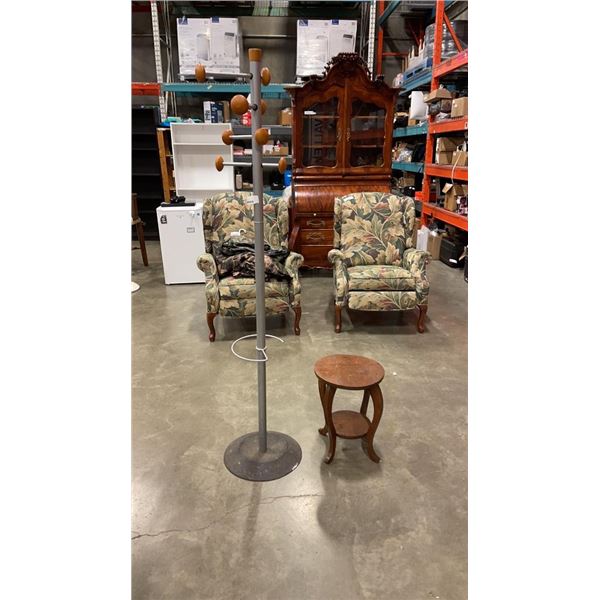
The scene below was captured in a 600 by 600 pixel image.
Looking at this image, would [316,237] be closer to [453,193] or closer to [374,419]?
[453,193]

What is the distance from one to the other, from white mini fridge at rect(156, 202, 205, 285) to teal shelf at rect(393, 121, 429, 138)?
3070mm

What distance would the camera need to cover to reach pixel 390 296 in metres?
3.22

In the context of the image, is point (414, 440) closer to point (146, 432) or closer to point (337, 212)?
point (146, 432)

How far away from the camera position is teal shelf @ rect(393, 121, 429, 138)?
537cm

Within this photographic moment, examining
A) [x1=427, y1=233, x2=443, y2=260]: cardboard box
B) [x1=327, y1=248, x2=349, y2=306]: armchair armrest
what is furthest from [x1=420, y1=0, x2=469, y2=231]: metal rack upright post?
[x1=327, y1=248, x2=349, y2=306]: armchair armrest

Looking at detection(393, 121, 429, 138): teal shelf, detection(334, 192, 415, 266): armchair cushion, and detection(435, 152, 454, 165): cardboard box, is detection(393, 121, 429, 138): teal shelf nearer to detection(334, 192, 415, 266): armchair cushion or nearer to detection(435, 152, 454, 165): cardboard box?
detection(435, 152, 454, 165): cardboard box

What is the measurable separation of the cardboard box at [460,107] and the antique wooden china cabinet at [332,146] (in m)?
0.65

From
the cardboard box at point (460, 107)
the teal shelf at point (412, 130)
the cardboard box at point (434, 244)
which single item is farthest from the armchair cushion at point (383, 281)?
the teal shelf at point (412, 130)

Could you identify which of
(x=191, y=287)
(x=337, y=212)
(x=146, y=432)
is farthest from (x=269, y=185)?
(x=146, y=432)

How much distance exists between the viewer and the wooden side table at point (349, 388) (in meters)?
1.82

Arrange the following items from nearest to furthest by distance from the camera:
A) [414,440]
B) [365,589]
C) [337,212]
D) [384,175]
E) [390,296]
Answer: [365,589] < [414,440] < [390,296] < [337,212] < [384,175]

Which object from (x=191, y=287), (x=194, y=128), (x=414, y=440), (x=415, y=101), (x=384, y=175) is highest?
(x=415, y=101)

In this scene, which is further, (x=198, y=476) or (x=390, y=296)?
(x=390, y=296)

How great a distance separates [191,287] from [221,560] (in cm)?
320
